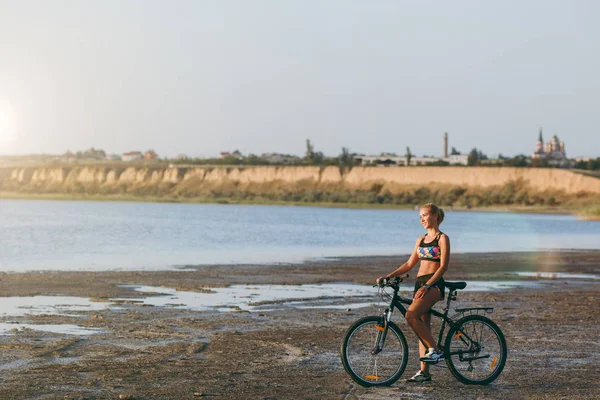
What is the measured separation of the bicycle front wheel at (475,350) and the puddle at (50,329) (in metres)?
5.51

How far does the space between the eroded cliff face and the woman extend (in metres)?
132

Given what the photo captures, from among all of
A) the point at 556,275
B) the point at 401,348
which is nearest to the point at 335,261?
the point at 556,275

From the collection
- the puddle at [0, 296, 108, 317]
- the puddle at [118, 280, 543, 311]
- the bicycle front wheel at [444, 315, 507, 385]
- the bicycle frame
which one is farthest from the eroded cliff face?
the bicycle frame

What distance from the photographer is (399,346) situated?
11117mm

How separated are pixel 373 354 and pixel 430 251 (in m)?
1.28

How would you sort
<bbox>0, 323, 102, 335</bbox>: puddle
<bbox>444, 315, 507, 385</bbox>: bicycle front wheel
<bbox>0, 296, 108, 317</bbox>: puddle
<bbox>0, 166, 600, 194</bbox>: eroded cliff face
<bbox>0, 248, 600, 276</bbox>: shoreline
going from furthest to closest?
<bbox>0, 166, 600, 194</bbox>: eroded cliff face → <bbox>0, 248, 600, 276</bbox>: shoreline → <bbox>0, 296, 108, 317</bbox>: puddle → <bbox>0, 323, 102, 335</bbox>: puddle → <bbox>444, 315, 507, 385</bbox>: bicycle front wheel

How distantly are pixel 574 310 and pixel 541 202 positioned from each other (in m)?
127

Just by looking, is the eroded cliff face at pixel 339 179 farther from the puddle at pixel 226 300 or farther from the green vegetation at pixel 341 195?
the puddle at pixel 226 300

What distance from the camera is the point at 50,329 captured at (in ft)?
47.6

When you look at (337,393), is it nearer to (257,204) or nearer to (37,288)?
(37,288)

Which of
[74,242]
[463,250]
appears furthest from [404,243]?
[74,242]

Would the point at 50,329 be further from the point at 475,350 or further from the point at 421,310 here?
the point at 475,350

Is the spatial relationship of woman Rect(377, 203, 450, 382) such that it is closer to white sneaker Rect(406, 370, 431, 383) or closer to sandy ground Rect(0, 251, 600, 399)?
white sneaker Rect(406, 370, 431, 383)

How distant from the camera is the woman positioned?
430 inches
